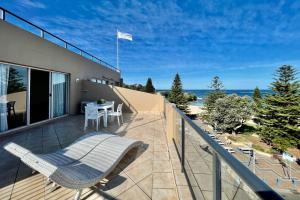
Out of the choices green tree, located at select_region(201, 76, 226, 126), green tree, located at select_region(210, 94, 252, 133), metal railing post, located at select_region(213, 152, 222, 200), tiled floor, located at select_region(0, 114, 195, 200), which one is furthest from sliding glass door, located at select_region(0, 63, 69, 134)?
green tree, located at select_region(201, 76, 226, 126)

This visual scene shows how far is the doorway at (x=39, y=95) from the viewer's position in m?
6.00

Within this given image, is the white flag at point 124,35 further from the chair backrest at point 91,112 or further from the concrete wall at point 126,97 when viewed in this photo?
the chair backrest at point 91,112

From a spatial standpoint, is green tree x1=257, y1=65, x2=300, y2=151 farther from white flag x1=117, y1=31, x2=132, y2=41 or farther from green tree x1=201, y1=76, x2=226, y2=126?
white flag x1=117, y1=31, x2=132, y2=41

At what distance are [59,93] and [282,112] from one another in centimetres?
2127

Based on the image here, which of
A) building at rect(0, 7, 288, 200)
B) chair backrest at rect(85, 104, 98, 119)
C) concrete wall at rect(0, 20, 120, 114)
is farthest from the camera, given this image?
chair backrest at rect(85, 104, 98, 119)

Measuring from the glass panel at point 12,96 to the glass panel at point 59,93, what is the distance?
1599 mm

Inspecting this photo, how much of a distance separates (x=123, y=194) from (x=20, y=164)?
2061mm

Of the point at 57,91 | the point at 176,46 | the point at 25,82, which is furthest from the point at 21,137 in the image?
the point at 176,46

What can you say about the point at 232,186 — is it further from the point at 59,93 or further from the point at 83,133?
the point at 59,93

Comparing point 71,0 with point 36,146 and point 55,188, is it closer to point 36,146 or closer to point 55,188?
point 36,146

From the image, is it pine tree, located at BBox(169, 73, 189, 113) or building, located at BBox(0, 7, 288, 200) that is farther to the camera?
pine tree, located at BBox(169, 73, 189, 113)

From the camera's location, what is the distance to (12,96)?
512 cm

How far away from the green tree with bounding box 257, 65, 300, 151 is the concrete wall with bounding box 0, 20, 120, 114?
63.6ft

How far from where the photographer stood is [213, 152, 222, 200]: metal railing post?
3.76ft
